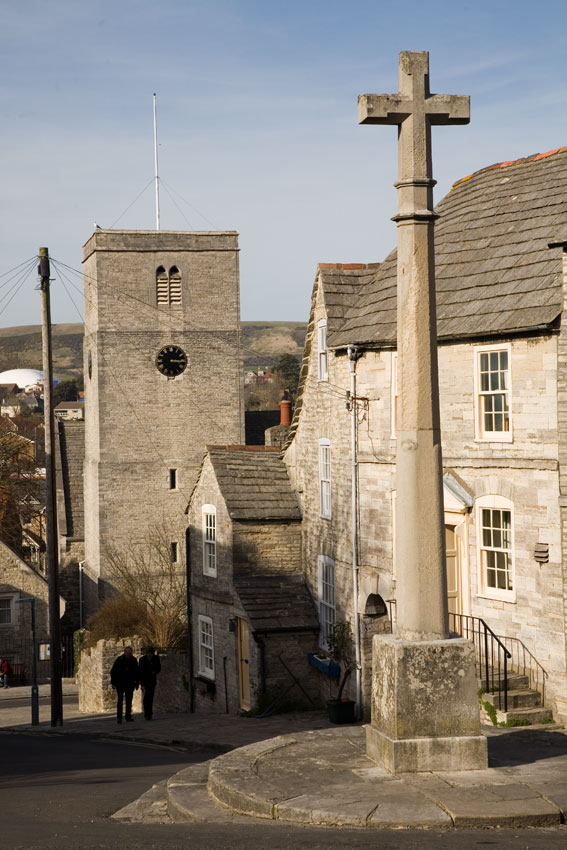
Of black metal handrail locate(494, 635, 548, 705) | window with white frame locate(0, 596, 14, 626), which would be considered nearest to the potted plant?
black metal handrail locate(494, 635, 548, 705)

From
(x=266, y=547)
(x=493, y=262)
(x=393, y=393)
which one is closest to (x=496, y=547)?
(x=393, y=393)

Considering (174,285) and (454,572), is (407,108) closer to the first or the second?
(454,572)

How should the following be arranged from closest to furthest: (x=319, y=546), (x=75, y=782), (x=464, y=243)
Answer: (x=75, y=782) → (x=464, y=243) → (x=319, y=546)

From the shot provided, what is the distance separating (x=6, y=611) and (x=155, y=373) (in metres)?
12.3

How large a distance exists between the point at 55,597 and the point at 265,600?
15.8ft

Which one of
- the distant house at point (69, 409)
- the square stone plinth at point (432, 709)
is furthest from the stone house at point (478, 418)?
the distant house at point (69, 409)

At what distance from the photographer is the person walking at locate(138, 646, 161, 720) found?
22.8 meters

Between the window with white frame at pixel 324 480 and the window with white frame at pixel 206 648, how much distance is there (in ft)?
16.5

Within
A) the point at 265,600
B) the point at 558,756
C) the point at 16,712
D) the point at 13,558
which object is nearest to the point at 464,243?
the point at 265,600

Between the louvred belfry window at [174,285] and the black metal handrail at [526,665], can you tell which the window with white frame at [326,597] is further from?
the louvred belfry window at [174,285]

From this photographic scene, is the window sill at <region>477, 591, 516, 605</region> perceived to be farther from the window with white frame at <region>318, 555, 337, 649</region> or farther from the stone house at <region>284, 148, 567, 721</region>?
the window with white frame at <region>318, 555, 337, 649</region>

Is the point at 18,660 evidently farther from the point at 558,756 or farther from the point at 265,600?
the point at 558,756

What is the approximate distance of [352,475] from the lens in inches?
861

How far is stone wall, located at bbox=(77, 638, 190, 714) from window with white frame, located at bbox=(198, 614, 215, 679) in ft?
5.07
